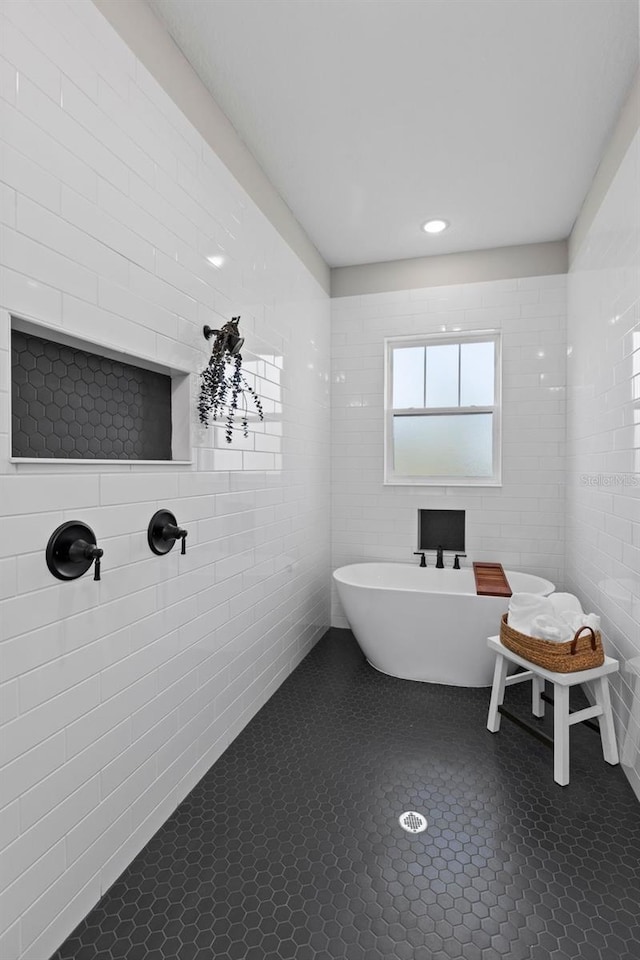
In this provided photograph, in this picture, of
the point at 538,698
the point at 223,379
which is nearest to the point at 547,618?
the point at 538,698

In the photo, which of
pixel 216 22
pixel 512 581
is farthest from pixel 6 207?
pixel 512 581

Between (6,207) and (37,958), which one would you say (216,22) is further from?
(37,958)

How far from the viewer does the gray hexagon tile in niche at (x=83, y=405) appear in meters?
1.33

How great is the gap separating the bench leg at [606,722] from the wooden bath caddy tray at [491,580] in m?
0.69

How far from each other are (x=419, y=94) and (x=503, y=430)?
7.30ft

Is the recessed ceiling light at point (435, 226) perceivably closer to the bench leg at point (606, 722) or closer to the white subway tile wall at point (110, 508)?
the white subway tile wall at point (110, 508)

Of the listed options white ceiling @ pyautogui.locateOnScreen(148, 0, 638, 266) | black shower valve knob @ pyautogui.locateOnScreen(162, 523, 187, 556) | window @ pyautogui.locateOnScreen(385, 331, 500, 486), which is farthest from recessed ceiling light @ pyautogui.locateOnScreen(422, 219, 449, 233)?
black shower valve knob @ pyautogui.locateOnScreen(162, 523, 187, 556)

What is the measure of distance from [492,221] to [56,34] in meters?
2.69

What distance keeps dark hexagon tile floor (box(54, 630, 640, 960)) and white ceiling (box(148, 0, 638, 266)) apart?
2997 mm

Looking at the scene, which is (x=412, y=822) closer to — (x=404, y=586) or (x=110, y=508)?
(x=110, y=508)

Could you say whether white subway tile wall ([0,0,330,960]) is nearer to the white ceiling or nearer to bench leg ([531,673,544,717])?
the white ceiling

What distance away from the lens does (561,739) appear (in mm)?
2072

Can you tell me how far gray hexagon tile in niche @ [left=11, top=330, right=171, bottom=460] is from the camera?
1.33 metres


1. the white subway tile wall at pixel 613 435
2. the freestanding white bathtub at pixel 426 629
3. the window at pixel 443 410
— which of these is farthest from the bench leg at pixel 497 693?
the window at pixel 443 410
